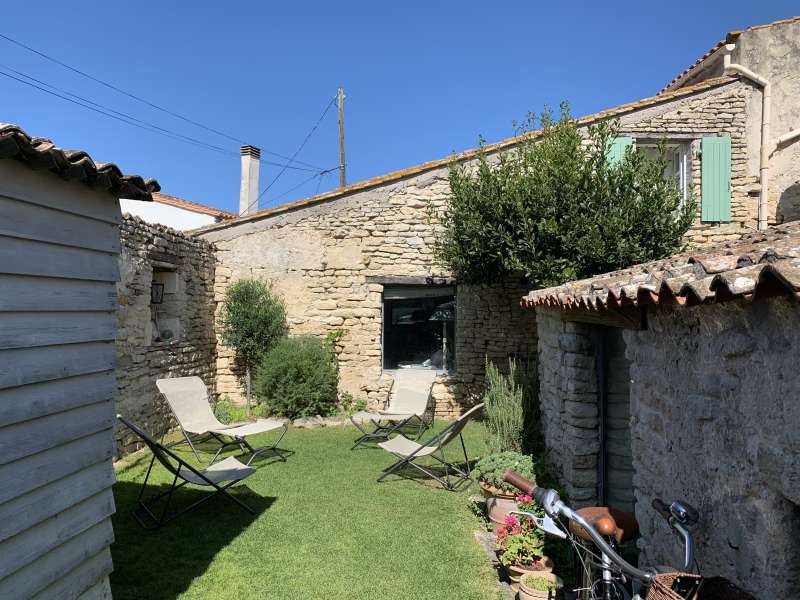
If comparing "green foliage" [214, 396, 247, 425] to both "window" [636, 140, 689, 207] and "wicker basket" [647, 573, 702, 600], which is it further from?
"window" [636, 140, 689, 207]

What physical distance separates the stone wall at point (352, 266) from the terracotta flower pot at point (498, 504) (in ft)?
15.5

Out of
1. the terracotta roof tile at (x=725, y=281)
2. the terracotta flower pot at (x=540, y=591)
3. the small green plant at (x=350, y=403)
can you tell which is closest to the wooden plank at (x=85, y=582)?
the terracotta flower pot at (x=540, y=591)

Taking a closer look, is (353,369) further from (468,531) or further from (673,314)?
(673,314)

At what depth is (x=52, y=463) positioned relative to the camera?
8.64 ft

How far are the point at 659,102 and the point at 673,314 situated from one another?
8022 mm

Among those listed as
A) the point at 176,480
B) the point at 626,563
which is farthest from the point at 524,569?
the point at 176,480

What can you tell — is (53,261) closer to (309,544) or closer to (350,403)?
(309,544)

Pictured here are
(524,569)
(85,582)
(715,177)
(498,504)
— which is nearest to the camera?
(85,582)

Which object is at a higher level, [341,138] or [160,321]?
[341,138]

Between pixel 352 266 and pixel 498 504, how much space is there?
565 cm

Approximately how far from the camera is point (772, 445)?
73.7 inches

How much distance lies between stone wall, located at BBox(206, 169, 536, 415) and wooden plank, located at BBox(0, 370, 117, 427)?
631 centimetres

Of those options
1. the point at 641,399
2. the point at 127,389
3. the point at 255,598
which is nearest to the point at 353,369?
the point at 127,389

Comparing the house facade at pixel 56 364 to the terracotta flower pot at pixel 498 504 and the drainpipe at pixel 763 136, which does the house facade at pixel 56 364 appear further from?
the drainpipe at pixel 763 136
